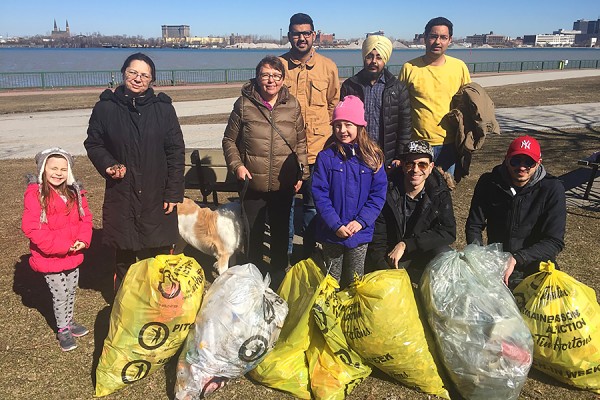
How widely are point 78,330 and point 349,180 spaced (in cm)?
218

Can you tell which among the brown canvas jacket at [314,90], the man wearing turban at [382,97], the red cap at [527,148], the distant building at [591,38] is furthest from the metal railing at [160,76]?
the distant building at [591,38]

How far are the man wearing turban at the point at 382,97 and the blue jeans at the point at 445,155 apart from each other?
0.45 metres

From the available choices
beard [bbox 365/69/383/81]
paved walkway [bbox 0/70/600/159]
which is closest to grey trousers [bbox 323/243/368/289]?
beard [bbox 365/69/383/81]

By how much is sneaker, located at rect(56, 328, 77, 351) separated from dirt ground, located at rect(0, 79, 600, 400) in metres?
0.04

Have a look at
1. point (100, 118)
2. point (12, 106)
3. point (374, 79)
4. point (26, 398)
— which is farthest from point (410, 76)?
point (12, 106)

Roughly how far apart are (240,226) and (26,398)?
1933mm

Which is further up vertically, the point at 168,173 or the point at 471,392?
the point at 168,173

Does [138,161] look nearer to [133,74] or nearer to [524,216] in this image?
[133,74]

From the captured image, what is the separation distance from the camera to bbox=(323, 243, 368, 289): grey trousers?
3.32m

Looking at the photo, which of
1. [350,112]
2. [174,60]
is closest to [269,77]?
[350,112]

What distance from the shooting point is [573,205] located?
6.19 meters

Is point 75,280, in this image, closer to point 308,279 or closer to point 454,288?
point 308,279

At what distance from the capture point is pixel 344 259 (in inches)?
133

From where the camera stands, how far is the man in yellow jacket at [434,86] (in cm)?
416
